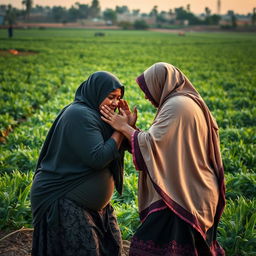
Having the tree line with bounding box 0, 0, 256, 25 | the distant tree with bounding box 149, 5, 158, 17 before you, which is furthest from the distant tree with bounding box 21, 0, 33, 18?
the distant tree with bounding box 149, 5, 158, 17

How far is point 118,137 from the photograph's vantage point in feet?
9.84

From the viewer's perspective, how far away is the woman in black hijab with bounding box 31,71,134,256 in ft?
9.43

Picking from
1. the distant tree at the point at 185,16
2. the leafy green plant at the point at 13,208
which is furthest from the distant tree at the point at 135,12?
the leafy green plant at the point at 13,208

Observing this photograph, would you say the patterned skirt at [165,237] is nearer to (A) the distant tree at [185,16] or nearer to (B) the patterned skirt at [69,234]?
(B) the patterned skirt at [69,234]

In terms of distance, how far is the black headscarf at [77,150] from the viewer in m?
2.85

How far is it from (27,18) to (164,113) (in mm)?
130894

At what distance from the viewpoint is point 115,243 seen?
11.0 feet

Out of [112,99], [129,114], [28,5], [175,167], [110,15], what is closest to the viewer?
[175,167]

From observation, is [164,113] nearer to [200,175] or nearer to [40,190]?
[200,175]

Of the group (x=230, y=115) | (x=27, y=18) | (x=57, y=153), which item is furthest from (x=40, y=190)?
(x=27, y=18)

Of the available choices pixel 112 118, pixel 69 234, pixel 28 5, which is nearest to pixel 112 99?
pixel 112 118

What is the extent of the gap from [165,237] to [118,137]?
2.75ft

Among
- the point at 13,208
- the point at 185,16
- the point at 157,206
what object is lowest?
the point at 13,208

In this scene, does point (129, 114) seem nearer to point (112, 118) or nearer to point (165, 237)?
point (112, 118)
